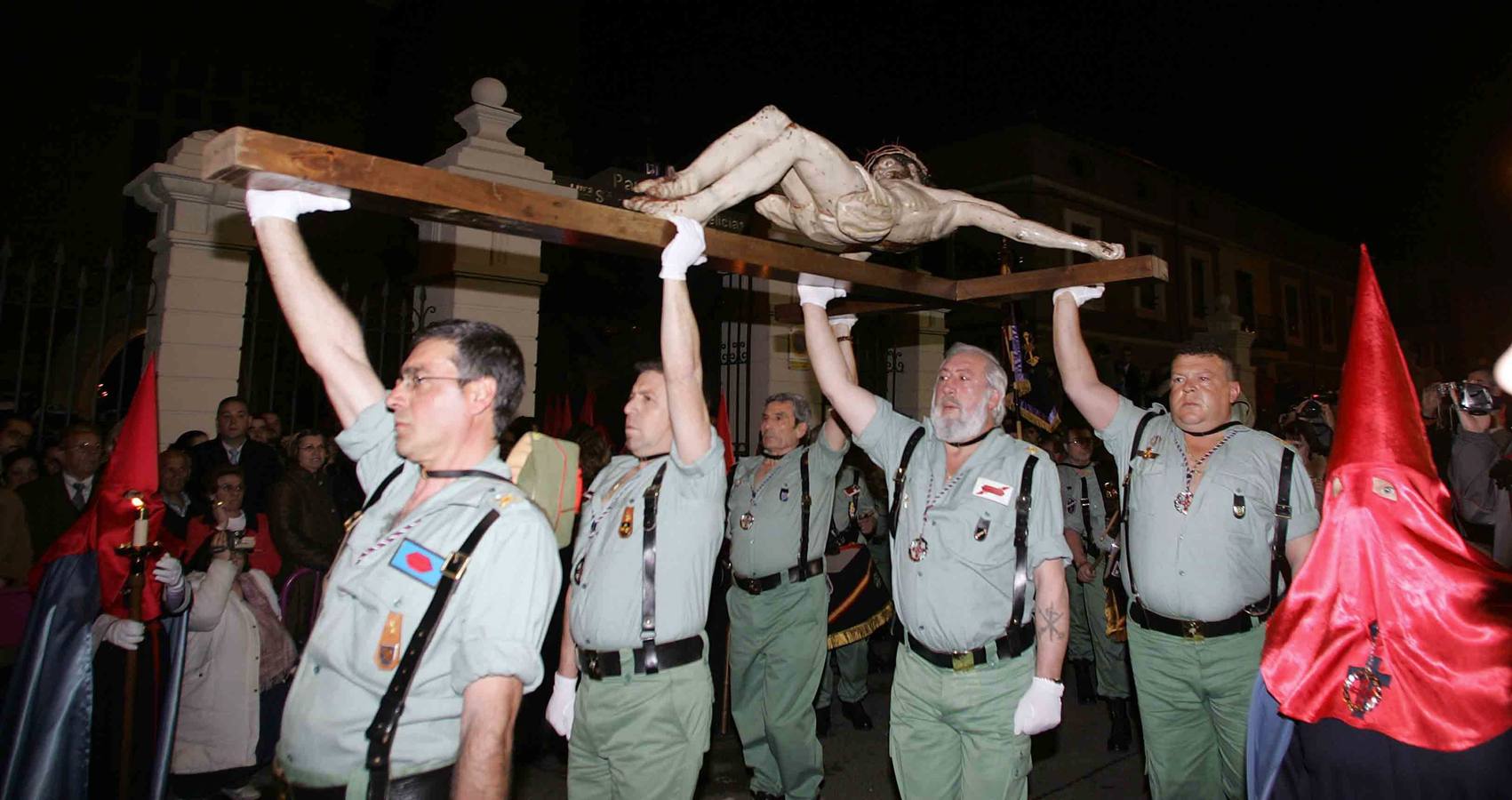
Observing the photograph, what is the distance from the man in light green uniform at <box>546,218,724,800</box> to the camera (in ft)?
9.53

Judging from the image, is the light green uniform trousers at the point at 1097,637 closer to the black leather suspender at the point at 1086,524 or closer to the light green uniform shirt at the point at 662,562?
Result: the black leather suspender at the point at 1086,524

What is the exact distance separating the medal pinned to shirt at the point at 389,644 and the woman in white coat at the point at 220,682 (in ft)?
10.2

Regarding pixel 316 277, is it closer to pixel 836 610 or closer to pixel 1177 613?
pixel 1177 613

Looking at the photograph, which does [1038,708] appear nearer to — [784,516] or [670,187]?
[784,516]

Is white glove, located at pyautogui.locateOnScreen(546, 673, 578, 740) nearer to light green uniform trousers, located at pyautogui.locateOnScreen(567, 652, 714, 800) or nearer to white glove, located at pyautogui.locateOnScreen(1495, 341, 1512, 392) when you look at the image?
light green uniform trousers, located at pyautogui.locateOnScreen(567, 652, 714, 800)

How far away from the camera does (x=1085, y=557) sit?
6613 mm

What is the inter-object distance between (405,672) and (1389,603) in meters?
2.77

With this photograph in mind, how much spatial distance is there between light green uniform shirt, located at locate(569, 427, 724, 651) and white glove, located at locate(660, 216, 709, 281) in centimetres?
59

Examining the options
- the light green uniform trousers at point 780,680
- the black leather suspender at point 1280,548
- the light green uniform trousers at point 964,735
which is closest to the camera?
the light green uniform trousers at point 964,735

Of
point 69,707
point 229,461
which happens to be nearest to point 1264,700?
point 69,707

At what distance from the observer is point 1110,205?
922 inches

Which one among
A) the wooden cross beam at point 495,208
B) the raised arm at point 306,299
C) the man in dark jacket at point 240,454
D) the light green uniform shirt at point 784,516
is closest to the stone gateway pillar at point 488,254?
the man in dark jacket at point 240,454

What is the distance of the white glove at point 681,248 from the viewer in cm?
285

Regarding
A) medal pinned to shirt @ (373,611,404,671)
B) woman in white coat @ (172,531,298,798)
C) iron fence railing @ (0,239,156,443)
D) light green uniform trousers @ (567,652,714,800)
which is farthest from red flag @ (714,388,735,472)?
iron fence railing @ (0,239,156,443)
